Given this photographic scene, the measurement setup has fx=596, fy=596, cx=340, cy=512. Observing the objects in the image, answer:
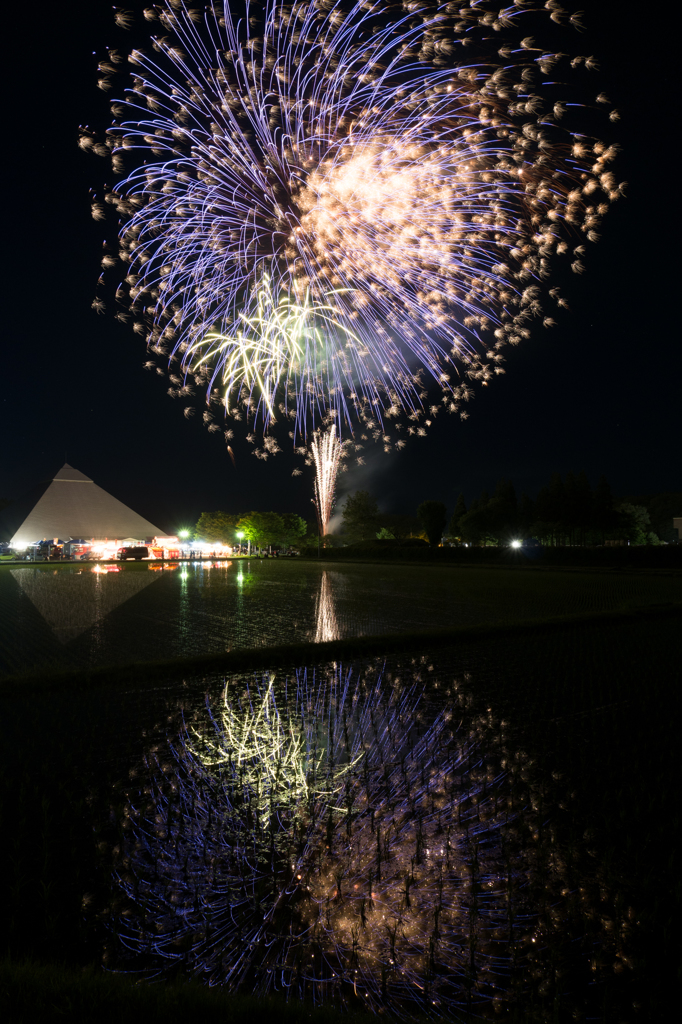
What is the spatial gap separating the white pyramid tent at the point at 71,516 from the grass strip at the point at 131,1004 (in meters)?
94.4

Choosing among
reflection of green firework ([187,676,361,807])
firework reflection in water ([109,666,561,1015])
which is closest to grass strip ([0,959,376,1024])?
firework reflection in water ([109,666,561,1015])

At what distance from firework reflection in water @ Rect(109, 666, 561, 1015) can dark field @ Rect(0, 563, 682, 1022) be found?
150mm

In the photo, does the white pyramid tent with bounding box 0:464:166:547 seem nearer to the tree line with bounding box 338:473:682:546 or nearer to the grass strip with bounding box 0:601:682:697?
the tree line with bounding box 338:473:682:546

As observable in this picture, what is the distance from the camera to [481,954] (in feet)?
11.3

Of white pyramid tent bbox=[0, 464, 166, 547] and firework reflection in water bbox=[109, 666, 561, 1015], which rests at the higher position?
white pyramid tent bbox=[0, 464, 166, 547]

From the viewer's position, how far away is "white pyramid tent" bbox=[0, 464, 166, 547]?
291ft

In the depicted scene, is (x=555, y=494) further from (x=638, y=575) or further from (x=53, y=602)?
(x=53, y=602)

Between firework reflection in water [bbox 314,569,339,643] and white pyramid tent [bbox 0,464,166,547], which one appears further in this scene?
white pyramid tent [bbox 0,464,166,547]

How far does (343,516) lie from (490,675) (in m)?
92.3

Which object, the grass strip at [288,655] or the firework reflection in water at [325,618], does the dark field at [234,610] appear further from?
the grass strip at [288,655]

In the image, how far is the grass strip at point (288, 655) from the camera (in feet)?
30.9

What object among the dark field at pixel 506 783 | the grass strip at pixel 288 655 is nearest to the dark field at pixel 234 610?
the dark field at pixel 506 783

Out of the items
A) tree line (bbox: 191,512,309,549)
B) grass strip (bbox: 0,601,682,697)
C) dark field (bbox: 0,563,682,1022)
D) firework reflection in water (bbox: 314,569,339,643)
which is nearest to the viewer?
dark field (bbox: 0,563,682,1022)

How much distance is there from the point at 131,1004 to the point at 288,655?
29.3ft
